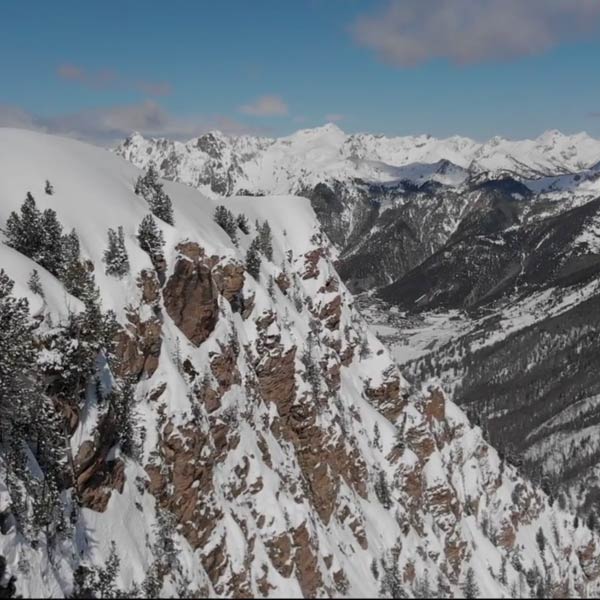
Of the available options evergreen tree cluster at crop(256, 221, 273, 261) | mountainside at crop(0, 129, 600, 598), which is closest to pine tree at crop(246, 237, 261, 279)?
mountainside at crop(0, 129, 600, 598)

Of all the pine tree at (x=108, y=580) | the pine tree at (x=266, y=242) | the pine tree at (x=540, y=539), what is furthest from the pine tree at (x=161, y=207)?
the pine tree at (x=540, y=539)

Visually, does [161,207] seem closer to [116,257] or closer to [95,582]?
[116,257]

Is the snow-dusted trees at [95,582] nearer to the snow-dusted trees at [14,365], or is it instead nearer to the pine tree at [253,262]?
the snow-dusted trees at [14,365]

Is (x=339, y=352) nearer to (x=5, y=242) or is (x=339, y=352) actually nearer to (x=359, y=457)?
(x=359, y=457)

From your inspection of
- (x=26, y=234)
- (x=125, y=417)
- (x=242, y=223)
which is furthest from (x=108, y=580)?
(x=242, y=223)

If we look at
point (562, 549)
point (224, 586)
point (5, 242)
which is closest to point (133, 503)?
point (224, 586)

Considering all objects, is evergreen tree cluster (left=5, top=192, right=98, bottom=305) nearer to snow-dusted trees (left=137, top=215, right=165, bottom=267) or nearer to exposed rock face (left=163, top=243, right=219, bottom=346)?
snow-dusted trees (left=137, top=215, right=165, bottom=267)
